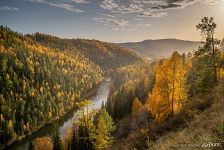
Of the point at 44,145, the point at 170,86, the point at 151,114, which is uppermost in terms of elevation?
the point at 170,86

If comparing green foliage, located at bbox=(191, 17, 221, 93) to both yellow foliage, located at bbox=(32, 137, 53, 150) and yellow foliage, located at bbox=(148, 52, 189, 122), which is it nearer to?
yellow foliage, located at bbox=(148, 52, 189, 122)

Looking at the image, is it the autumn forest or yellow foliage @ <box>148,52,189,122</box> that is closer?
the autumn forest

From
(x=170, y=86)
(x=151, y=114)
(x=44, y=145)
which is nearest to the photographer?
(x=170, y=86)

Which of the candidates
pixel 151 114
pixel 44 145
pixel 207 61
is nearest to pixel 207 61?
pixel 207 61

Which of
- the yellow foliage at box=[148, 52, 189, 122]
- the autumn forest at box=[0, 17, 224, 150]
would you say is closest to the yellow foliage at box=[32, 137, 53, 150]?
the autumn forest at box=[0, 17, 224, 150]

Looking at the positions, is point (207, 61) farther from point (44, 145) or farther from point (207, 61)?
point (44, 145)

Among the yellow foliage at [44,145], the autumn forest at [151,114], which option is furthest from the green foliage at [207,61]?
the yellow foliage at [44,145]

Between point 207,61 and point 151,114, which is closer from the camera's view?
point 207,61

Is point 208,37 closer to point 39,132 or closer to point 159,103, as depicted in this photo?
point 159,103

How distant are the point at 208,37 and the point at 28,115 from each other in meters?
136

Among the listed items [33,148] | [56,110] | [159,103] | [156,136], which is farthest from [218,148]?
[56,110]

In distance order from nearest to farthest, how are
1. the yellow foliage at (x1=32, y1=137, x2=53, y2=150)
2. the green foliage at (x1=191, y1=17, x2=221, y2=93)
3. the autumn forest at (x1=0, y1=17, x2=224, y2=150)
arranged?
1. the autumn forest at (x1=0, y1=17, x2=224, y2=150)
2. the green foliage at (x1=191, y1=17, x2=221, y2=93)
3. the yellow foliage at (x1=32, y1=137, x2=53, y2=150)

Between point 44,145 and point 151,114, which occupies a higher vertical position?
point 151,114

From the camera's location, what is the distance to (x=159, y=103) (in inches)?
2116
